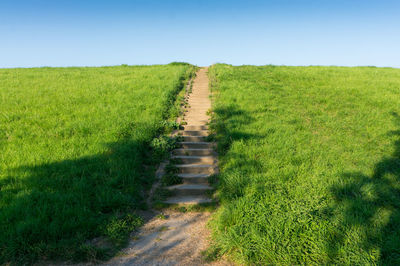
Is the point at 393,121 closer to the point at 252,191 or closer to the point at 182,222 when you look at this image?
the point at 252,191

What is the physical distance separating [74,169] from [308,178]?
6022 mm

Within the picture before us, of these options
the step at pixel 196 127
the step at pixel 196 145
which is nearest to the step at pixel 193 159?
the step at pixel 196 145

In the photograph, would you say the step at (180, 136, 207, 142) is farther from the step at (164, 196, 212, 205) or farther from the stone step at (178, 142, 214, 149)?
the step at (164, 196, 212, 205)

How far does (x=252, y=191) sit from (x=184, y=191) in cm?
179

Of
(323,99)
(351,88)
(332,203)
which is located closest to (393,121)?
(323,99)

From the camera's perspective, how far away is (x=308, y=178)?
22.1 feet

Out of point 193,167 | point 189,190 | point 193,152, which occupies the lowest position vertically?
point 189,190

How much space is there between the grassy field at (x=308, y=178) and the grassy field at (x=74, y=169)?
2268mm

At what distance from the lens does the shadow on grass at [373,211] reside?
4496 millimetres

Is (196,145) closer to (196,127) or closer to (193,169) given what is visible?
(196,127)

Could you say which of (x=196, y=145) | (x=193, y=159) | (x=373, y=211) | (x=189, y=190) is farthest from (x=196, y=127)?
(x=373, y=211)

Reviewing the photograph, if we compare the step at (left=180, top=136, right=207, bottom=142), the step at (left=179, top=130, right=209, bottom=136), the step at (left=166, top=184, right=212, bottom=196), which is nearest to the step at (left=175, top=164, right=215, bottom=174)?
the step at (left=166, top=184, right=212, bottom=196)

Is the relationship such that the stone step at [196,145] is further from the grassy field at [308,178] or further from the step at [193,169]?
the step at [193,169]

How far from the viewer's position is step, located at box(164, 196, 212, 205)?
21.3ft
